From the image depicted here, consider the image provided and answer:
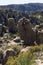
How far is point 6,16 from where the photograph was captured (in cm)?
19738

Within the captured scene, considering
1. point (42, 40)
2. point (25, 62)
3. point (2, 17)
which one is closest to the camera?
point (25, 62)

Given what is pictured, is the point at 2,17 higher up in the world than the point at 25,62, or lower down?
lower down

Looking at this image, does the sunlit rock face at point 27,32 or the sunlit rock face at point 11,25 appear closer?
the sunlit rock face at point 27,32

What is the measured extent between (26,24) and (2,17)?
114 metres

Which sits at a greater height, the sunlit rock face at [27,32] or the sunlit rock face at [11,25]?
the sunlit rock face at [27,32]

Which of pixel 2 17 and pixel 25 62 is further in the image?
pixel 2 17

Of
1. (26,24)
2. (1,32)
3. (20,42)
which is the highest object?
(26,24)

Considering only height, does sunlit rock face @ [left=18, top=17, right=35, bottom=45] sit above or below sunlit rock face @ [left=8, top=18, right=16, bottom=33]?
above

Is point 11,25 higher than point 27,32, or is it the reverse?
point 27,32

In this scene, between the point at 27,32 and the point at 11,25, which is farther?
the point at 11,25

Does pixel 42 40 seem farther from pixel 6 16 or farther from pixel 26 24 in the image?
pixel 6 16

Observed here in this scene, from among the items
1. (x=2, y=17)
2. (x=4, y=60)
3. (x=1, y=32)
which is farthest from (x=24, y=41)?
(x=2, y=17)

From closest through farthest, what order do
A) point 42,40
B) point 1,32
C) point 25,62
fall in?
point 25,62 < point 42,40 < point 1,32

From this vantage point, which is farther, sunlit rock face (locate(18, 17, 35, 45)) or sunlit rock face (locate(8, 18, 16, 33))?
sunlit rock face (locate(8, 18, 16, 33))
